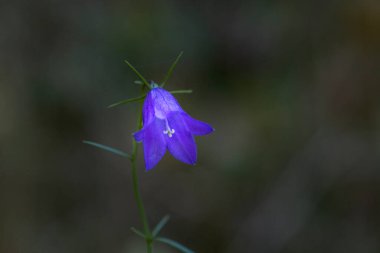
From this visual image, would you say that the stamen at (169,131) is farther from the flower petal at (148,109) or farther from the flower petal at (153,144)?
the flower petal at (148,109)

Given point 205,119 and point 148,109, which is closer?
point 148,109

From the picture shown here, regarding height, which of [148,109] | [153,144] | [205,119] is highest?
[148,109]

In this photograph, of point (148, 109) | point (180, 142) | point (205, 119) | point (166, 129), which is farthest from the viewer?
point (205, 119)

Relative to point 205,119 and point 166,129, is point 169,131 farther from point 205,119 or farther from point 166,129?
point 205,119

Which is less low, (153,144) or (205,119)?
(153,144)

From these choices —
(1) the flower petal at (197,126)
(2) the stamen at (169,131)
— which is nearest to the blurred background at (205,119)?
(2) the stamen at (169,131)

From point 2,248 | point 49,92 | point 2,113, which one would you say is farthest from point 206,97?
point 2,248

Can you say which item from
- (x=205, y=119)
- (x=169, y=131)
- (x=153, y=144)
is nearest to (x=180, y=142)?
(x=169, y=131)
